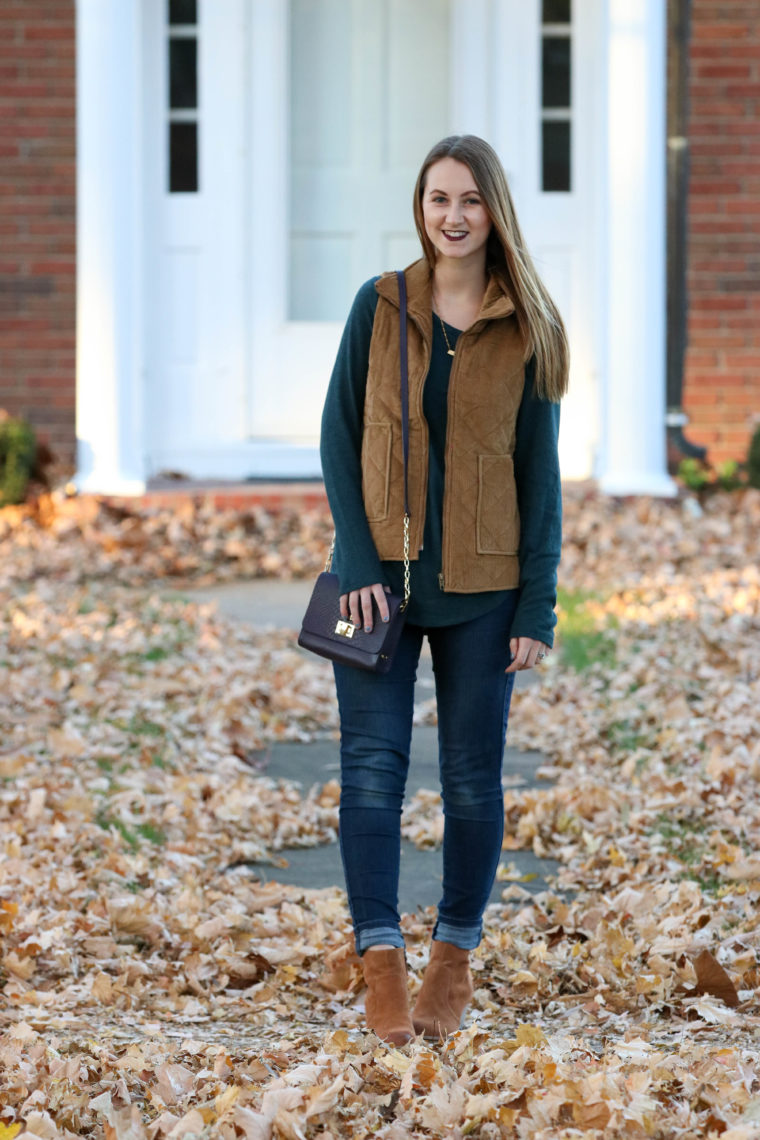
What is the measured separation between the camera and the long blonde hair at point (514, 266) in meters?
2.86

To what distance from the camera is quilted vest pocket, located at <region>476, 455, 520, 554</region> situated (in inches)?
112

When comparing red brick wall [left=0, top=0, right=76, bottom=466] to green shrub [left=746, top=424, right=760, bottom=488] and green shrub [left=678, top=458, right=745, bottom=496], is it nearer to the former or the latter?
green shrub [left=678, top=458, right=745, bottom=496]

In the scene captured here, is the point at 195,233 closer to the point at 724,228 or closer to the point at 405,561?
the point at 724,228

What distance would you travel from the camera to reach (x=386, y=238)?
9.22 m

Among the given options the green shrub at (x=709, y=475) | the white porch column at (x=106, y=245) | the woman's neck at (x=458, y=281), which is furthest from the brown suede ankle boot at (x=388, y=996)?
the green shrub at (x=709, y=475)

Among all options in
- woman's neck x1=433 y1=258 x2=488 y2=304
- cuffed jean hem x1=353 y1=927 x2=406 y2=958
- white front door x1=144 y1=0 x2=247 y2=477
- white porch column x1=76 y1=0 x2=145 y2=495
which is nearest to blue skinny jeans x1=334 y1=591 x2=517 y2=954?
cuffed jean hem x1=353 y1=927 x2=406 y2=958

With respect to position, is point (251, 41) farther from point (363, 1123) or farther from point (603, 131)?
point (363, 1123)

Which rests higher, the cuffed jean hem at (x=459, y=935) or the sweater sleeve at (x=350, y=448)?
the sweater sleeve at (x=350, y=448)

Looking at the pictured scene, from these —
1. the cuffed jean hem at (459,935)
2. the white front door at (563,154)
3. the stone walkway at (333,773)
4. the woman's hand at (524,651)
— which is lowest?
the stone walkway at (333,773)

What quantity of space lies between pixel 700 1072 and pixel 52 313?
24.2ft

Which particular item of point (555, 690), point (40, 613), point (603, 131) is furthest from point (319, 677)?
point (603, 131)

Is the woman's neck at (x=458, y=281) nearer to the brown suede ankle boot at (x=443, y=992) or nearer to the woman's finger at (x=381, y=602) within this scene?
the woman's finger at (x=381, y=602)

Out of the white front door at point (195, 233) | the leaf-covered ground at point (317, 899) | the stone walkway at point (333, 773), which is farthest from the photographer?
the white front door at point (195, 233)

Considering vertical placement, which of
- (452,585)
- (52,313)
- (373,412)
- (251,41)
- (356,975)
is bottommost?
(356,975)
